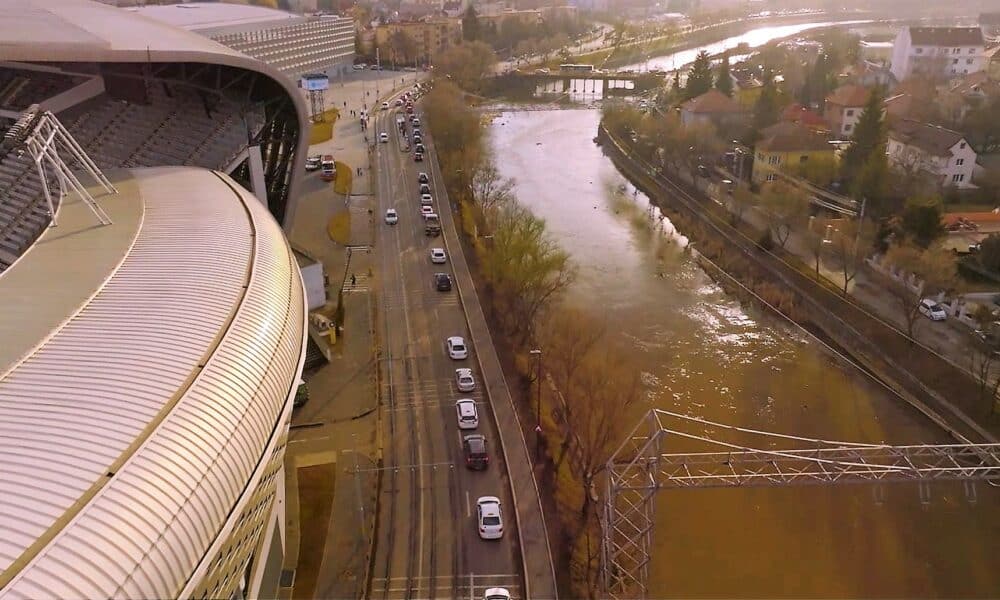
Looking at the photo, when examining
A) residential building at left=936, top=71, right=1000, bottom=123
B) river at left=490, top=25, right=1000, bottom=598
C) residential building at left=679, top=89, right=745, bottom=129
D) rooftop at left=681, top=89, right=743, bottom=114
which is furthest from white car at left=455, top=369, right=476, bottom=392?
residential building at left=936, top=71, right=1000, bottom=123

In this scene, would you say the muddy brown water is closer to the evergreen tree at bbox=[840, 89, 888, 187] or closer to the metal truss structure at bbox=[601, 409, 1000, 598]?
the metal truss structure at bbox=[601, 409, 1000, 598]

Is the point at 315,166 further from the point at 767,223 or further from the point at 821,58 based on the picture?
the point at 821,58

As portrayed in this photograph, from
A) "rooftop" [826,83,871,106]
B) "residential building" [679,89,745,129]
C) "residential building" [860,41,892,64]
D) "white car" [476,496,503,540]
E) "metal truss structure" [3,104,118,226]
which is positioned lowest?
"white car" [476,496,503,540]

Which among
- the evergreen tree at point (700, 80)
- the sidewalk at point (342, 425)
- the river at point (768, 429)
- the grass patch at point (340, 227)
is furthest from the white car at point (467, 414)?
the evergreen tree at point (700, 80)

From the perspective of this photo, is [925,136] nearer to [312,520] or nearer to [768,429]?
[768,429]

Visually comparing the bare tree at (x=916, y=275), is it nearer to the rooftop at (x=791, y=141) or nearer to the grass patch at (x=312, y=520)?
the rooftop at (x=791, y=141)

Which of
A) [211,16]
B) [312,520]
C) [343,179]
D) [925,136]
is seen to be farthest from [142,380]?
[211,16]
